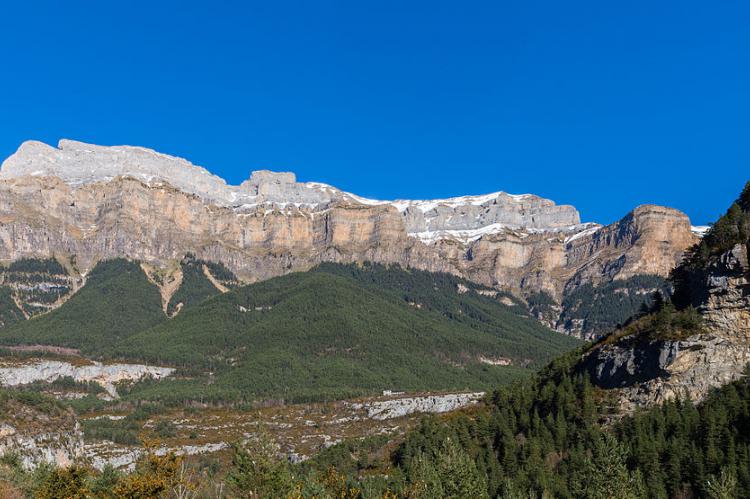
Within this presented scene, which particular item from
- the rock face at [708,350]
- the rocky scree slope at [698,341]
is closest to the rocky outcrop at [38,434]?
the rocky scree slope at [698,341]

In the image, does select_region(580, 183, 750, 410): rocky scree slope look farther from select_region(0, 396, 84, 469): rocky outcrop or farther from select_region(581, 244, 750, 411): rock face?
select_region(0, 396, 84, 469): rocky outcrop

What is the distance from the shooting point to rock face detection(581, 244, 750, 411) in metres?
108

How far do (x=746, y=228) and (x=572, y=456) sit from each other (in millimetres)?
46204

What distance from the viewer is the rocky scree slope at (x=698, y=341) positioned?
354 ft

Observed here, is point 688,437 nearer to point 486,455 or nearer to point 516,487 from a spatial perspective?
point 516,487

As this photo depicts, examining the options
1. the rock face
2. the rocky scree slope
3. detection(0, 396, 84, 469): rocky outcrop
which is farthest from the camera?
detection(0, 396, 84, 469): rocky outcrop

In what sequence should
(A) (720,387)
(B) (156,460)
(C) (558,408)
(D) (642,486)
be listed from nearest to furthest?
(B) (156,460), (D) (642,486), (A) (720,387), (C) (558,408)

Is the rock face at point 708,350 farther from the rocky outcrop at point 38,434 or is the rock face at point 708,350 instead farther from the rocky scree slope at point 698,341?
the rocky outcrop at point 38,434

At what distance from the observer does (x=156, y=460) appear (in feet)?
171

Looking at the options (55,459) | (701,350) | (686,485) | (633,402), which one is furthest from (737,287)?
(55,459)

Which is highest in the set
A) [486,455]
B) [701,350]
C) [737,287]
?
[737,287]

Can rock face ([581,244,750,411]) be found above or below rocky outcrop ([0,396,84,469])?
Answer: above

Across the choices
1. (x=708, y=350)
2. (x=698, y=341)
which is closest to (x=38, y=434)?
(x=698, y=341)

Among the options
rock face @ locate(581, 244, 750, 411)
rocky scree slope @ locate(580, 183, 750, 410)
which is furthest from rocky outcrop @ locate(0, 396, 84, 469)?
rock face @ locate(581, 244, 750, 411)
